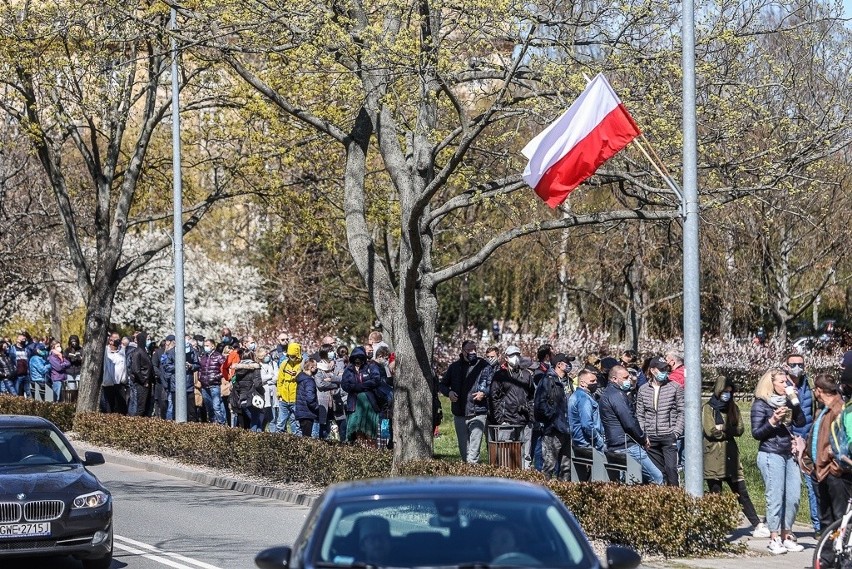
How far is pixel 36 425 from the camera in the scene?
536 inches

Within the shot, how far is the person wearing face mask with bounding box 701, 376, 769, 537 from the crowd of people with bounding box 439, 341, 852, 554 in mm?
11

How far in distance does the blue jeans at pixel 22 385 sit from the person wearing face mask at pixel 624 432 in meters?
24.2

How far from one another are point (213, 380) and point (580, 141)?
13.9 m

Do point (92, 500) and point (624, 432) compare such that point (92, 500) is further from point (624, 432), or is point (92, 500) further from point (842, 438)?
point (842, 438)

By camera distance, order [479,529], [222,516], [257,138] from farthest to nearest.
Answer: [257,138] < [222,516] < [479,529]

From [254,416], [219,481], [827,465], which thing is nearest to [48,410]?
[254,416]

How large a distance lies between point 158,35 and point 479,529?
1471cm

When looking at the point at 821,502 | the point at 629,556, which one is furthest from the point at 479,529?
the point at 821,502

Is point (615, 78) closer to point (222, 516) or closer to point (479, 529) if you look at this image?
point (222, 516)

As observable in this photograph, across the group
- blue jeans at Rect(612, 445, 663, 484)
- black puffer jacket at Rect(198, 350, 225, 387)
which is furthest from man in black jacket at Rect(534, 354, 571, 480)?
black puffer jacket at Rect(198, 350, 225, 387)

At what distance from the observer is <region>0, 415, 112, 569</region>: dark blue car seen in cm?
1178

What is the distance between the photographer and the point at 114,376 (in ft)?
98.2

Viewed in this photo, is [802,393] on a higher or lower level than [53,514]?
higher

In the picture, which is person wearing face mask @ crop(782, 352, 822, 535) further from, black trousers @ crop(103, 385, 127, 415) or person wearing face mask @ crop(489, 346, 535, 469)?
black trousers @ crop(103, 385, 127, 415)
